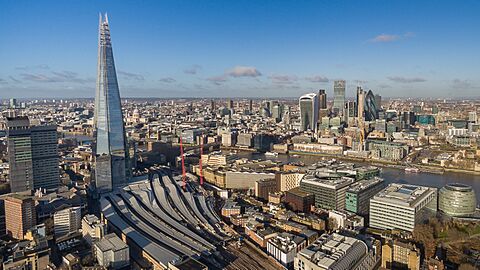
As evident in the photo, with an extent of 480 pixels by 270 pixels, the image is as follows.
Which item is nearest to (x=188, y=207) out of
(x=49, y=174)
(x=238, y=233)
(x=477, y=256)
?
(x=238, y=233)

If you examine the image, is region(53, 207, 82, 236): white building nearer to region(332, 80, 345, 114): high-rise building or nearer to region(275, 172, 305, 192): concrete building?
region(275, 172, 305, 192): concrete building

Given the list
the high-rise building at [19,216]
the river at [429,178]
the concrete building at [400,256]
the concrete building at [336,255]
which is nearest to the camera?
the concrete building at [336,255]

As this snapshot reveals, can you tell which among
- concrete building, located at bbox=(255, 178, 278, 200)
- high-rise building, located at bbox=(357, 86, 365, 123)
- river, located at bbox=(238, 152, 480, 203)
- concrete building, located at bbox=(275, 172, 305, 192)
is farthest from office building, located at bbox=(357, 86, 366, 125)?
concrete building, located at bbox=(255, 178, 278, 200)

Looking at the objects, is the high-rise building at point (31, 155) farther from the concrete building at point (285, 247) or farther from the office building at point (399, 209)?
the office building at point (399, 209)

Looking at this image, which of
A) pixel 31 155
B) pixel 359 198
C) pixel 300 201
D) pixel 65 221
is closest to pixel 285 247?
pixel 300 201

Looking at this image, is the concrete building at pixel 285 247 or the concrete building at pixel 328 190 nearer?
the concrete building at pixel 285 247

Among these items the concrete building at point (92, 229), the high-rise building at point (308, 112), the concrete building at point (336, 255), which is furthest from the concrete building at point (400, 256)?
the high-rise building at point (308, 112)

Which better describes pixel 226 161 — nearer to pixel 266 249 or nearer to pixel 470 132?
pixel 266 249
